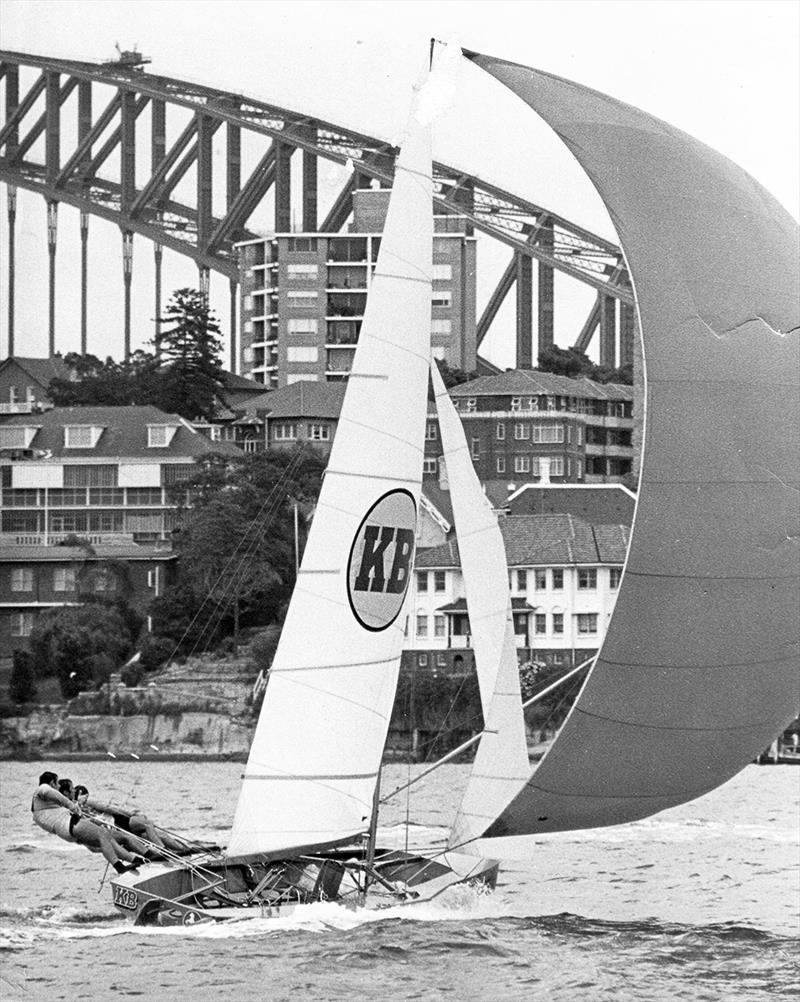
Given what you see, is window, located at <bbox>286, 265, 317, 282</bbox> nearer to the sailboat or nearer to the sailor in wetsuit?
the sailboat

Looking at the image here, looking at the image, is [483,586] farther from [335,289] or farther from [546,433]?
[335,289]

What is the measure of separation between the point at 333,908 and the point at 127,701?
26165 millimetres

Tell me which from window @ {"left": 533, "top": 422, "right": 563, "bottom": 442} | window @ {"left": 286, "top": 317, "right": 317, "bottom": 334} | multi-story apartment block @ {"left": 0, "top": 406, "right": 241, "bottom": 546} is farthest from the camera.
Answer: window @ {"left": 286, "top": 317, "right": 317, "bottom": 334}

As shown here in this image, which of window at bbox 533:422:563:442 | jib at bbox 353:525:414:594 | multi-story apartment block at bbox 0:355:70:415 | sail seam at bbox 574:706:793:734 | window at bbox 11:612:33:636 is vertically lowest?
sail seam at bbox 574:706:793:734

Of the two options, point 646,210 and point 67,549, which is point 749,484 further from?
point 67,549

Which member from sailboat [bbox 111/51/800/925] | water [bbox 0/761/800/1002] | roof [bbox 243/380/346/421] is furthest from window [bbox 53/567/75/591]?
sailboat [bbox 111/51/800/925]

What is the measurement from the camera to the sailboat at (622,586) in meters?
13.8

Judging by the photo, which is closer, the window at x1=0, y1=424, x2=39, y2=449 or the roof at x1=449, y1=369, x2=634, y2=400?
the window at x1=0, y1=424, x2=39, y2=449

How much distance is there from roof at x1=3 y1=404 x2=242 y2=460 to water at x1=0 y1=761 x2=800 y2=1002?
34756mm

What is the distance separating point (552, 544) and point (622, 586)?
102 feet

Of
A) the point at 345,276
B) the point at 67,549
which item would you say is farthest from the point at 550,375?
the point at 67,549

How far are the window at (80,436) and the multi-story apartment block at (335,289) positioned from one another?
14168mm

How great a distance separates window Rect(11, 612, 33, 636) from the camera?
4944 cm

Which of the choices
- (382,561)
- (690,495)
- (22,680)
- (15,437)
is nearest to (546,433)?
(15,437)
